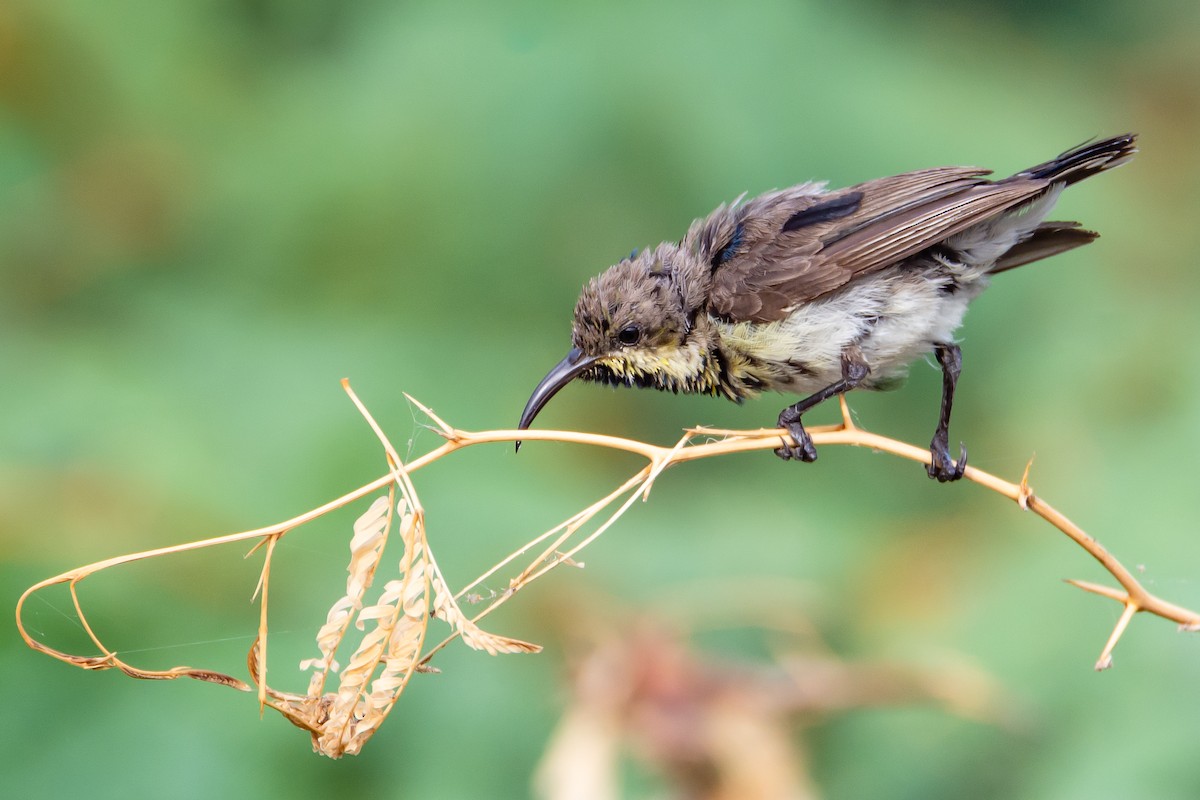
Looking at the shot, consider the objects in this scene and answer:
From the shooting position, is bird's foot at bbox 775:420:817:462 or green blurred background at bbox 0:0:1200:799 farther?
green blurred background at bbox 0:0:1200:799

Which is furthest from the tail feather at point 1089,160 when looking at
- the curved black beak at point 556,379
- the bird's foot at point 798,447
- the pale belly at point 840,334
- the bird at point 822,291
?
the curved black beak at point 556,379

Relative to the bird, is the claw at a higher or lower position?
lower

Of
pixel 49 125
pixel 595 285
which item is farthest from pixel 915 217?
pixel 49 125

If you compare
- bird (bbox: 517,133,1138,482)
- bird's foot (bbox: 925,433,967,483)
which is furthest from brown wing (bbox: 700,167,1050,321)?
bird's foot (bbox: 925,433,967,483)

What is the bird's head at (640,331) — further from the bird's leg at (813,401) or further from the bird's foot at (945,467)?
the bird's foot at (945,467)

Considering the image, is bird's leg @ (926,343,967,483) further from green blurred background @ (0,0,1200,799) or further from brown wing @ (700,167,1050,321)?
green blurred background @ (0,0,1200,799)
